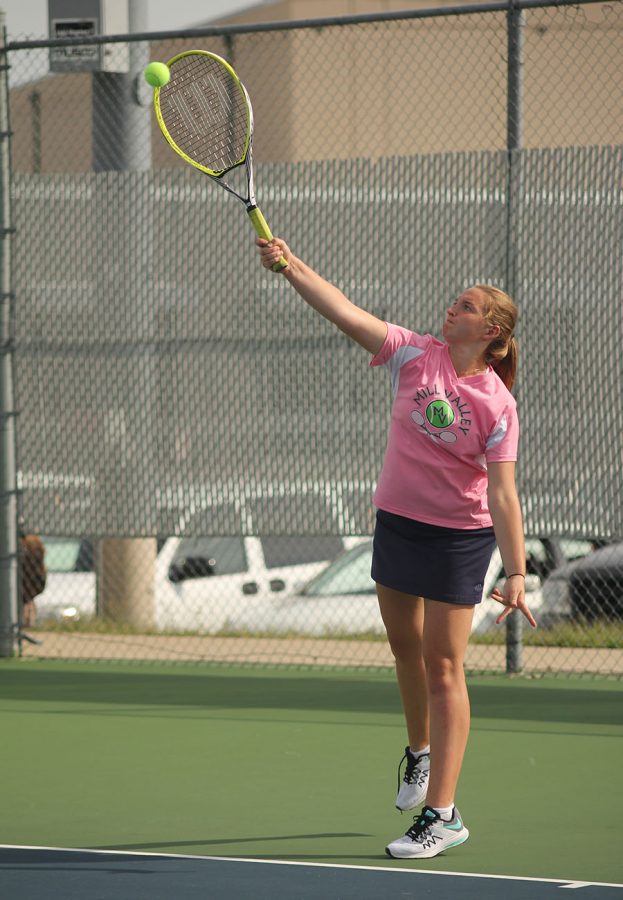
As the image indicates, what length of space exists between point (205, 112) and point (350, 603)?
643 centimetres

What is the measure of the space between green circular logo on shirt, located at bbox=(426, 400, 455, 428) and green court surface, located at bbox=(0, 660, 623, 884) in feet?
4.43

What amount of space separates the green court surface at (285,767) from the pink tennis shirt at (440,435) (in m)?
1.10

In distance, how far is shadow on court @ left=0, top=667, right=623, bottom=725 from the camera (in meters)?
8.18

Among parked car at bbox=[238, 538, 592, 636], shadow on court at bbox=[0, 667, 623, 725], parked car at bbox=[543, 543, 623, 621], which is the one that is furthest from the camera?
parked car at bbox=[238, 538, 592, 636]

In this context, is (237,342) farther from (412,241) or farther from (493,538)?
(493,538)

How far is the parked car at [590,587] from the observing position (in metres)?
11.8

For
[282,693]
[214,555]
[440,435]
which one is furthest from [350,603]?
[440,435]

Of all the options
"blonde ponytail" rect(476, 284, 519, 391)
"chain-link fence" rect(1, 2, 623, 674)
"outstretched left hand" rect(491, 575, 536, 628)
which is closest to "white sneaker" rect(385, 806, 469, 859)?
"outstretched left hand" rect(491, 575, 536, 628)

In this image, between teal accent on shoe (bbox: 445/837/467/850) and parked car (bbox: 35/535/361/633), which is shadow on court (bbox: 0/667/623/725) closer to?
parked car (bbox: 35/535/361/633)

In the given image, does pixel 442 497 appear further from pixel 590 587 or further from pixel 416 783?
pixel 590 587

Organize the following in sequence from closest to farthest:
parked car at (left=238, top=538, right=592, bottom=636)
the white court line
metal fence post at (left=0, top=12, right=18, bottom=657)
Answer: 1. the white court line
2. metal fence post at (left=0, top=12, right=18, bottom=657)
3. parked car at (left=238, top=538, right=592, bottom=636)

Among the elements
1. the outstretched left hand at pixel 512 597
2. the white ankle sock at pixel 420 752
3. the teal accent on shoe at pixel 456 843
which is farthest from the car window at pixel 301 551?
the outstretched left hand at pixel 512 597

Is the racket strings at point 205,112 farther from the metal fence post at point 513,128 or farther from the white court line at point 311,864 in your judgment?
the metal fence post at point 513,128

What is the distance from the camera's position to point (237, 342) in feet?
30.7
